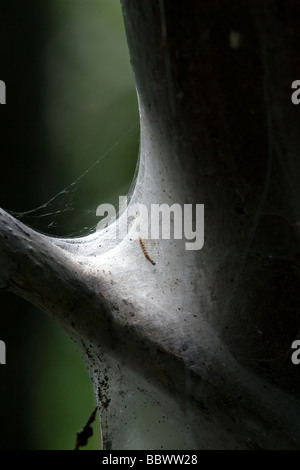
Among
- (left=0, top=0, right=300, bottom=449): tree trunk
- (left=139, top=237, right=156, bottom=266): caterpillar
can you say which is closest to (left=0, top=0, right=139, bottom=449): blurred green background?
(left=139, top=237, right=156, bottom=266): caterpillar

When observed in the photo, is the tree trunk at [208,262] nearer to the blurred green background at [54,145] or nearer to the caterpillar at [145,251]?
the caterpillar at [145,251]

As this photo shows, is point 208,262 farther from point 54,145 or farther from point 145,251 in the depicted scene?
point 54,145

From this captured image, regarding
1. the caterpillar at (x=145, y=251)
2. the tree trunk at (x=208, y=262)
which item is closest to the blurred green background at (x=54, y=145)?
the caterpillar at (x=145, y=251)

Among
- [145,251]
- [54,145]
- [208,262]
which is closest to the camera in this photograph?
[208,262]

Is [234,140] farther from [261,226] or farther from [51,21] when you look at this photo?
[51,21]

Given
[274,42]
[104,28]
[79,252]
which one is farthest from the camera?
[104,28]

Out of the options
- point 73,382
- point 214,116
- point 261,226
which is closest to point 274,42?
point 214,116

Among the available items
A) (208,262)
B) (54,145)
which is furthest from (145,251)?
(54,145)
